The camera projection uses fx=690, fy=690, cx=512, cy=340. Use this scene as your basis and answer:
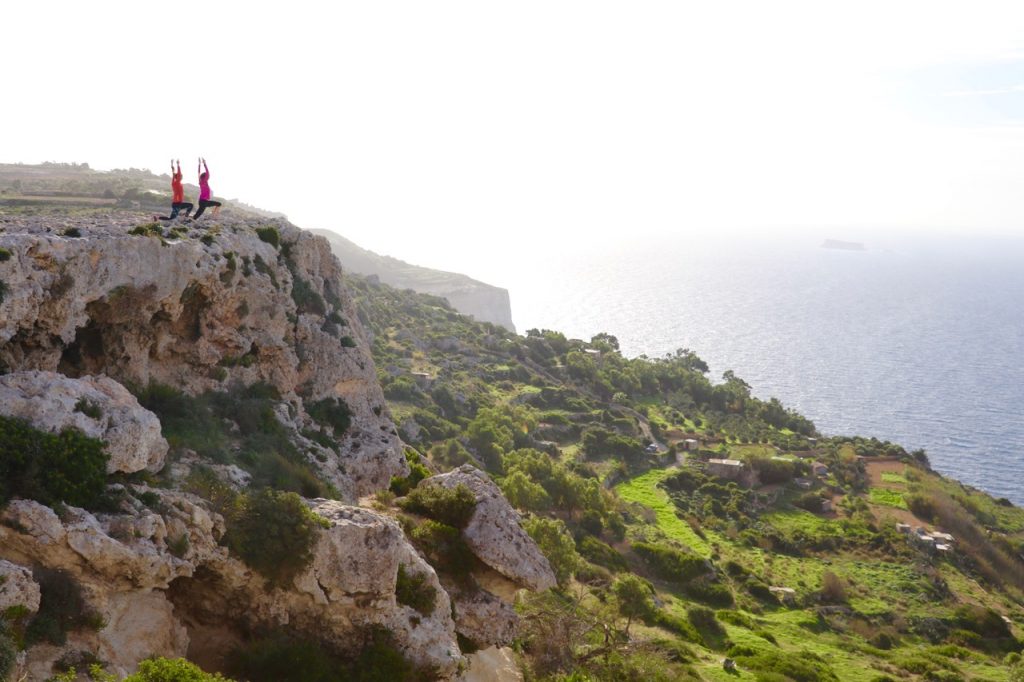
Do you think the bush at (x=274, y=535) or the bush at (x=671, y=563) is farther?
the bush at (x=671, y=563)

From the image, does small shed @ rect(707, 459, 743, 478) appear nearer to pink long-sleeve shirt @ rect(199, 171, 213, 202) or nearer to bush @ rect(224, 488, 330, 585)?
pink long-sleeve shirt @ rect(199, 171, 213, 202)

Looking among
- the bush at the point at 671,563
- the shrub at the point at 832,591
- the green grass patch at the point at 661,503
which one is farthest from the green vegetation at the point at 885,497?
the bush at the point at 671,563

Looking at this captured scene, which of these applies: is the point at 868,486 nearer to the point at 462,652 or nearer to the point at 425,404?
the point at 425,404

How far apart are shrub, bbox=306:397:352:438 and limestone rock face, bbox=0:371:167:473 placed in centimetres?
715

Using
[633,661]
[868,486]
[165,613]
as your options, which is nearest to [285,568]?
[165,613]

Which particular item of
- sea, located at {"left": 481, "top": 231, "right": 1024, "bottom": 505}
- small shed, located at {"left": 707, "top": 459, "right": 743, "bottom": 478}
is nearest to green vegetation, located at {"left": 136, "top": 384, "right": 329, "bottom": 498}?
small shed, located at {"left": 707, "top": 459, "right": 743, "bottom": 478}

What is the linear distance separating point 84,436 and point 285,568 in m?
4.10

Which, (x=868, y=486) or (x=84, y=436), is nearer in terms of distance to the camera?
(x=84, y=436)

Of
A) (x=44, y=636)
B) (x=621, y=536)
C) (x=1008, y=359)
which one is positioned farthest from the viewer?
(x=1008, y=359)

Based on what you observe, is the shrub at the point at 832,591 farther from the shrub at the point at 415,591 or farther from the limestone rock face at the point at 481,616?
the shrub at the point at 415,591

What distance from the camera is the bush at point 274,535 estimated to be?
12.6 meters

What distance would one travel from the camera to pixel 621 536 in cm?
4325

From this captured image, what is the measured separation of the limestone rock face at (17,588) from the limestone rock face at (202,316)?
2.92 metres

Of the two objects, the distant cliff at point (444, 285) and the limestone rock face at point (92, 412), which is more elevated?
the limestone rock face at point (92, 412)
